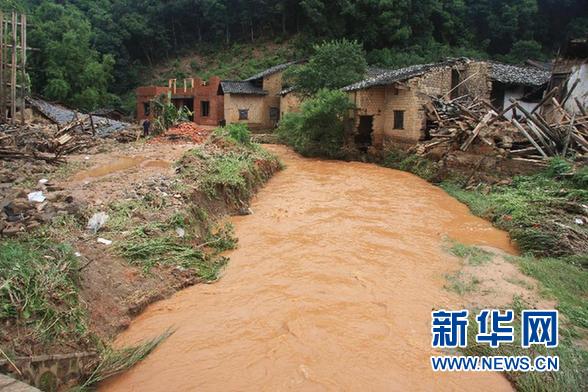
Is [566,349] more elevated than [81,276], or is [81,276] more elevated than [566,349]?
[81,276]

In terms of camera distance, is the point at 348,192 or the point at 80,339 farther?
the point at 348,192

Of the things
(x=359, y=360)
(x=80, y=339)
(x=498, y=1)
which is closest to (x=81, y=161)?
(x=80, y=339)

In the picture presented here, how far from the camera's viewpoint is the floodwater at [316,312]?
168 inches

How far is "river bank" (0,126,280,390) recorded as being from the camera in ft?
13.6

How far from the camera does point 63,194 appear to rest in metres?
7.53

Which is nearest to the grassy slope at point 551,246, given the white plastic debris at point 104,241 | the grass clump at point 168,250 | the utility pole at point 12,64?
the grass clump at point 168,250

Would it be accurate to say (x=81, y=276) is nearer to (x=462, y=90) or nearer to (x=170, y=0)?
(x=462, y=90)

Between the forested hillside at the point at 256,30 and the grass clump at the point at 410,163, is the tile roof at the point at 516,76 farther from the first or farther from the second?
the forested hillside at the point at 256,30

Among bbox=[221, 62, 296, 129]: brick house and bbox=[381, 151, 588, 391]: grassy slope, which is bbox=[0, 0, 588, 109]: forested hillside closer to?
bbox=[221, 62, 296, 129]: brick house

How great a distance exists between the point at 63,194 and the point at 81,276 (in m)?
3.03

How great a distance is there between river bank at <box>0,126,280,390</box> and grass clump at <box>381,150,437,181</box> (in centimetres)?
779

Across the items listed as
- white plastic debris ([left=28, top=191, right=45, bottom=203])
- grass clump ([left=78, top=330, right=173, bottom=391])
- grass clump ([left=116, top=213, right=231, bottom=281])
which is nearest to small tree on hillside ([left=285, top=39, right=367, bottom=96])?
grass clump ([left=116, top=213, right=231, bottom=281])

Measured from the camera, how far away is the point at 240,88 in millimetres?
30859

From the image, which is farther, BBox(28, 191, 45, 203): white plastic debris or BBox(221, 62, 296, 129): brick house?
BBox(221, 62, 296, 129): brick house
